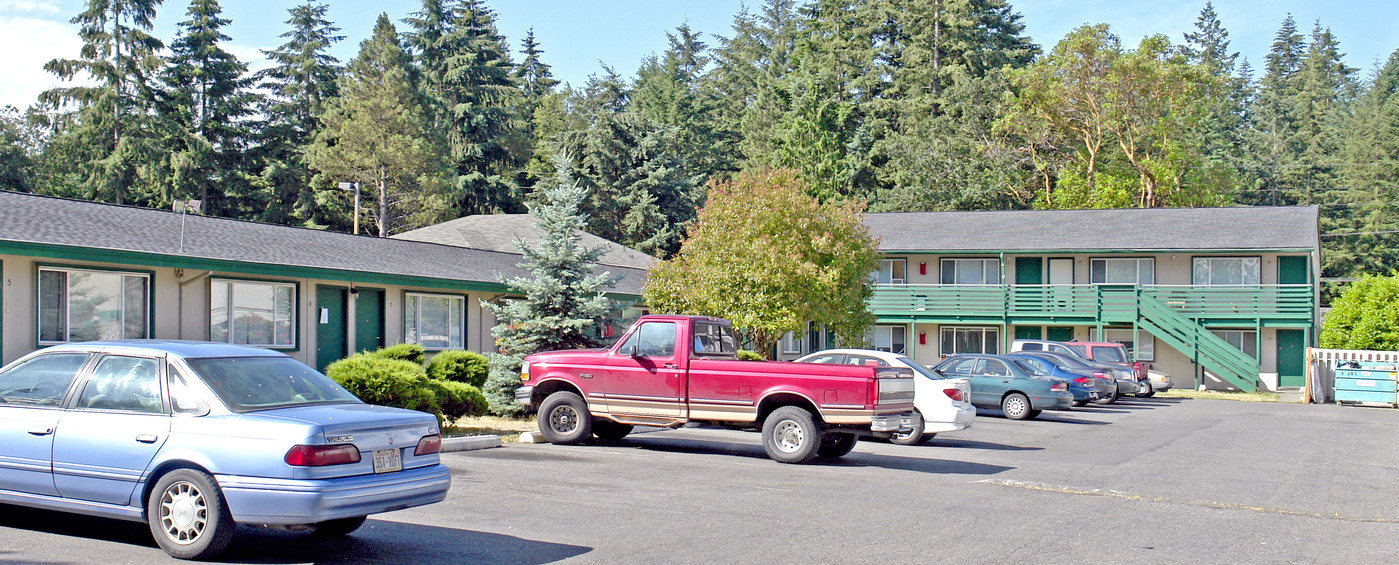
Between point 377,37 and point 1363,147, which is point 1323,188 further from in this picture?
point 377,37

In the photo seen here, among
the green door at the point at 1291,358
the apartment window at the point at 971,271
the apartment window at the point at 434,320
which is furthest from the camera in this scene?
the apartment window at the point at 971,271

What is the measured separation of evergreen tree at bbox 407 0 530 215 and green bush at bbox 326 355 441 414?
42.1 metres

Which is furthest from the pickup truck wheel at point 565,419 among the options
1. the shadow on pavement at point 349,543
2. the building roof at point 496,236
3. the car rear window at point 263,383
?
the building roof at point 496,236

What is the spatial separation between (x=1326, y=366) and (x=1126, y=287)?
773cm

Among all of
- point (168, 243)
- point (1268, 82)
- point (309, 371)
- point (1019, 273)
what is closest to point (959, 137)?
point (1019, 273)

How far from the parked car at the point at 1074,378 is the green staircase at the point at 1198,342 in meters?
12.9

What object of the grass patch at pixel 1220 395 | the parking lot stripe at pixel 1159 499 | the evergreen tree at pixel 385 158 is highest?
the evergreen tree at pixel 385 158

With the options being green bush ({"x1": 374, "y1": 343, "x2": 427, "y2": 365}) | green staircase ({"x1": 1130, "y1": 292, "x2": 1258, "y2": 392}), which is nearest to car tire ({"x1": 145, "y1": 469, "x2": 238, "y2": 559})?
green bush ({"x1": 374, "y1": 343, "x2": 427, "y2": 365})

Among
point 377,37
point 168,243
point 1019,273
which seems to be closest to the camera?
point 168,243

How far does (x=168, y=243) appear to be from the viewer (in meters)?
18.8

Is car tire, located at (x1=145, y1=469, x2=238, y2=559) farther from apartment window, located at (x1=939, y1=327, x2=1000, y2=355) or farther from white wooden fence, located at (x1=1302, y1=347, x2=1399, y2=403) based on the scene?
apartment window, located at (x1=939, y1=327, x2=1000, y2=355)

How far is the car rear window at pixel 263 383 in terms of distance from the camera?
7.95 meters

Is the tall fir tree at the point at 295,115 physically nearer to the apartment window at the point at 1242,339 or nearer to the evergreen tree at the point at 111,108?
the evergreen tree at the point at 111,108

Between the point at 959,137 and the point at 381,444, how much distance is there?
54135 millimetres
